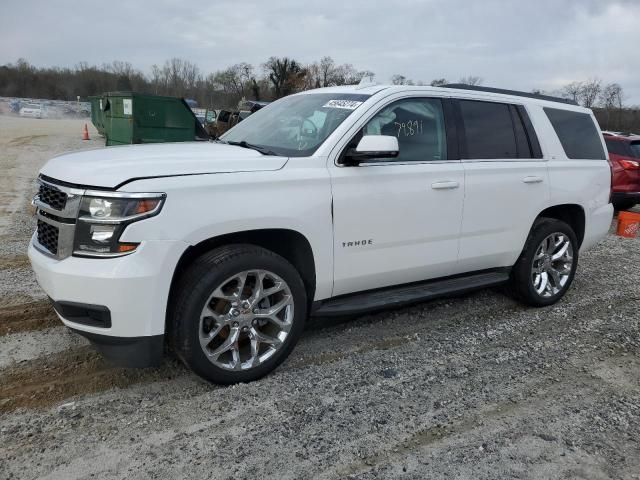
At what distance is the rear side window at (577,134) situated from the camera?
16.4ft

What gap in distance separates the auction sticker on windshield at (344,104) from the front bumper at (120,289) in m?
1.63

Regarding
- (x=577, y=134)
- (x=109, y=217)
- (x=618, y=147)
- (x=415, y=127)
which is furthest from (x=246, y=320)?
(x=618, y=147)

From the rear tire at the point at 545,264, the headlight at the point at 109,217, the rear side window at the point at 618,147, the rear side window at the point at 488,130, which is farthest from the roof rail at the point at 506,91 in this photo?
the rear side window at the point at 618,147

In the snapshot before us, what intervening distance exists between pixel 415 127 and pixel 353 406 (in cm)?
210

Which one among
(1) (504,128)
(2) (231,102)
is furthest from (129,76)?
(1) (504,128)

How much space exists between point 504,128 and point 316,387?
9.13ft

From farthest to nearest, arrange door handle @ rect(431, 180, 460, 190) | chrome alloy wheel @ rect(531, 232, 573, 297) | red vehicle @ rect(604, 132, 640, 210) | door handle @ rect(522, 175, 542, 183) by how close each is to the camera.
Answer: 1. red vehicle @ rect(604, 132, 640, 210)
2. chrome alloy wheel @ rect(531, 232, 573, 297)
3. door handle @ rect(522, 175, 542, 183)
4. door handle @ rect(431, 180, 460, 190)

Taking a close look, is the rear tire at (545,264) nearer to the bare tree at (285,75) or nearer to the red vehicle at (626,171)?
the red vehicle at (626,171)

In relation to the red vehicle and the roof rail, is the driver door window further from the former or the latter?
the red vehicle

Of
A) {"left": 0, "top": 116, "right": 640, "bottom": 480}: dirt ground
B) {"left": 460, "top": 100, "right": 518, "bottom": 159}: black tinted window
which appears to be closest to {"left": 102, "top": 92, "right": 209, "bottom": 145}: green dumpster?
{"left": 0, "top": 116, "right": 640, "bottom": 480}: dirt ground

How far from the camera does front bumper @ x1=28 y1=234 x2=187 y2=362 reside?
9.20 ft

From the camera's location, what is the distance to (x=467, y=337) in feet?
14.1

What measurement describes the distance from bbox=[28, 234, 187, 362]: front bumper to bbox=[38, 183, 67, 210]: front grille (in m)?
0.33

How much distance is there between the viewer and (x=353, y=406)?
318 cm
